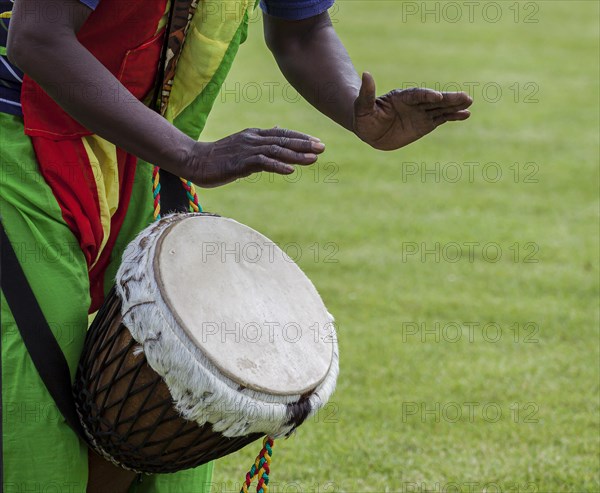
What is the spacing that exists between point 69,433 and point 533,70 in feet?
31.5

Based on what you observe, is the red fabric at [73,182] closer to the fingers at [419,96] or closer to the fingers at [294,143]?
the fingers at [294,143]

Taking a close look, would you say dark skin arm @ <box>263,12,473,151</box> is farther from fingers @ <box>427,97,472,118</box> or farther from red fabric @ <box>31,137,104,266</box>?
red fabric @ <box>31,137,104,266</box>

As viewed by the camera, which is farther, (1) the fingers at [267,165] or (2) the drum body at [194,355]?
(2) the drum body at [194,355]

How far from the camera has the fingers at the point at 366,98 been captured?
7.34 ft

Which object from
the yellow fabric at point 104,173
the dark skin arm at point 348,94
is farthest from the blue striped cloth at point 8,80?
the dark skin arm at point 348,94

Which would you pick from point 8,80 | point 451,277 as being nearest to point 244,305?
point 8,80

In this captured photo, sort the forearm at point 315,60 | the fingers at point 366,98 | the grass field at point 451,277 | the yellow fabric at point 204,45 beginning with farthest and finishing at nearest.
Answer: the grass field at point 451,277 → the forearm at point 315,60 → the yellow fabric at point 204,45 → the fingers at point 366,98

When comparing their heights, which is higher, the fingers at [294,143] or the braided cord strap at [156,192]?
the fingers at [294,143]

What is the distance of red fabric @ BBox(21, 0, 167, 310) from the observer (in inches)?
86.7

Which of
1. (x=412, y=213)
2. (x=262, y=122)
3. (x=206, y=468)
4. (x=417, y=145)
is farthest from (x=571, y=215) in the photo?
(x=206, y=468)

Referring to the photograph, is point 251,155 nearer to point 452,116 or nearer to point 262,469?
point 452,116

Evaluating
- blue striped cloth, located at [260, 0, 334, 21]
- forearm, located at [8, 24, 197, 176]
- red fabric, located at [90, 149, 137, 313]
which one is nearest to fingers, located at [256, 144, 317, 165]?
forearm, located at [8, 24, 197, 176]

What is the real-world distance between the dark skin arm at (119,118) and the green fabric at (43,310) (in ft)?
0.80

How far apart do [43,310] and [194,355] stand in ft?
1.14
